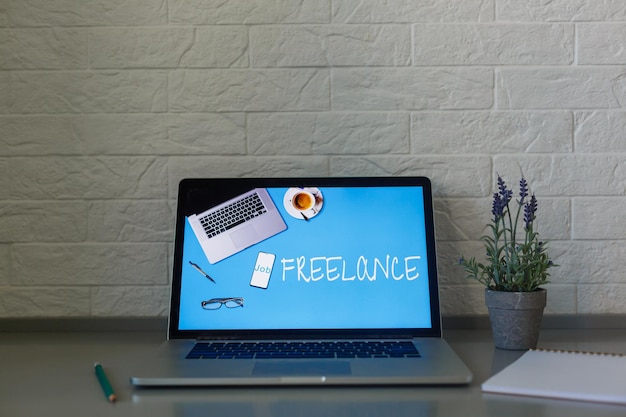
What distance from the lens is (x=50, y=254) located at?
4.60 feet

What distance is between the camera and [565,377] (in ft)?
3.17

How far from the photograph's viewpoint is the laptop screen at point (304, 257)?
1.25 m

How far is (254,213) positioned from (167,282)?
246 mm

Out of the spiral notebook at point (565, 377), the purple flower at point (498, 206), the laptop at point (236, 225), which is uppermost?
the purple flower at point (498, 206)

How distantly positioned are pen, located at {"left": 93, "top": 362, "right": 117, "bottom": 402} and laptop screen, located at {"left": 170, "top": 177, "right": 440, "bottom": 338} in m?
0.20

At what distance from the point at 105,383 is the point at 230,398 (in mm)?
183

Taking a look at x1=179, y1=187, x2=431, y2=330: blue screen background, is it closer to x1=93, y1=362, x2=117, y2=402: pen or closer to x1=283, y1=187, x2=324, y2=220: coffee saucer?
x1=283, y1=187, x2=324, y2=220: coffee saucer

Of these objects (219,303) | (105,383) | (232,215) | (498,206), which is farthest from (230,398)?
(498,206)

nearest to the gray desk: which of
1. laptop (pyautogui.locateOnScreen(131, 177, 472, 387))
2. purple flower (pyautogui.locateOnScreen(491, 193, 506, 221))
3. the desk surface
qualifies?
the desk surface

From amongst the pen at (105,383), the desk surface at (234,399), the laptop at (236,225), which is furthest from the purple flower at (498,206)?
the pen at (105,383)

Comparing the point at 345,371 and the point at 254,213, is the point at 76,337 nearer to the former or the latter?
the point at 254,213

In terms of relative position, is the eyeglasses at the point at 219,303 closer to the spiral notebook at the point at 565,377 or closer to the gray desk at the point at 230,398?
the gray desk at the point at 230,398

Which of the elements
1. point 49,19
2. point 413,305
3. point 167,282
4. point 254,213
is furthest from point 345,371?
point 49,19

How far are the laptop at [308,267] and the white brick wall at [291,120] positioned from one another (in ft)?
0.30
